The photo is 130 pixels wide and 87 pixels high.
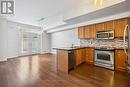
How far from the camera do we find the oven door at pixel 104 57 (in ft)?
16.3

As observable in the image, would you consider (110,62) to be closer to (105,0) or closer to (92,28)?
(92,28)

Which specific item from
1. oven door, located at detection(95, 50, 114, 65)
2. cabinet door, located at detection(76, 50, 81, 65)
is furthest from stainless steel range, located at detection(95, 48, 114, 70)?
cabinet door, located at detection(76, 50, 81, 65)

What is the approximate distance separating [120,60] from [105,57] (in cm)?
68

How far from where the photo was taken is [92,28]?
20.1ft

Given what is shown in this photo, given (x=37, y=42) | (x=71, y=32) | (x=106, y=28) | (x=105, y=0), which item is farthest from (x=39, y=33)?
(x=105, y=0)

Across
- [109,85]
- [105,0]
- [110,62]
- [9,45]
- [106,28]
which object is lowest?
[109,85]

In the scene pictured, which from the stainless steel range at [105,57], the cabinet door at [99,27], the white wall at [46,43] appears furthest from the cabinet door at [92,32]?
the white wall at [46,43]

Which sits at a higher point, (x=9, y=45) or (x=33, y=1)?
(x=33, y=1)

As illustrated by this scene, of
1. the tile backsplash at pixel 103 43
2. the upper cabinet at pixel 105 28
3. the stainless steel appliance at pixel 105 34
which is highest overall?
the upper cabinet at pixel 105 28

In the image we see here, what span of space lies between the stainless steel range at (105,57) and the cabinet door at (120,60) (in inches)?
6.1

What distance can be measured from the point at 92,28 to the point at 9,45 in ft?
18.6

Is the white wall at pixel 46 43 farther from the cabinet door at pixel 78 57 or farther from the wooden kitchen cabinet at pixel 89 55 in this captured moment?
the cabinet door at pixel 78 57

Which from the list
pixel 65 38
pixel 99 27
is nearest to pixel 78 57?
pixel 99 27

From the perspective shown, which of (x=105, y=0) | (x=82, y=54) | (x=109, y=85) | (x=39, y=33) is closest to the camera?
(x=109, y=85)
